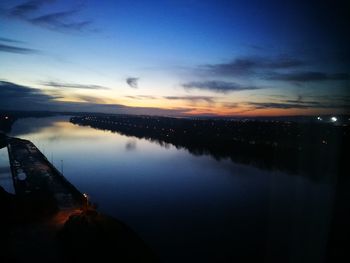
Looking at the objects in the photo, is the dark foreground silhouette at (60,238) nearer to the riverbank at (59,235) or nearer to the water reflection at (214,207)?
the riverbank at (59,235)

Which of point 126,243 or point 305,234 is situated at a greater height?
point 126,243

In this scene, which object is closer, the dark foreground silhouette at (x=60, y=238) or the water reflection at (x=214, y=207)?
the dark foreground silhouette at (x=60, y=238)

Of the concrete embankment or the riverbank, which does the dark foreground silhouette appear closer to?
the riverbank

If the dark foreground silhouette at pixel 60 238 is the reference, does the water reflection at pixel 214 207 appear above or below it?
below

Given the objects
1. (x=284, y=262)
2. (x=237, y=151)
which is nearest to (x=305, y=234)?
(x=284, y=262)

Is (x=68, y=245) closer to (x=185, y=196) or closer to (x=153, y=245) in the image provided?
(x=153, y=245)

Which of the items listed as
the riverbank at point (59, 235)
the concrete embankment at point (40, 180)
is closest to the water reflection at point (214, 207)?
the concrete embankment at point (40, 180)

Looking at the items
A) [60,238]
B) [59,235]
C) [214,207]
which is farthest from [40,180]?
[214,207]

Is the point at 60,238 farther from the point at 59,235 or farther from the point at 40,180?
the point at 40,180
